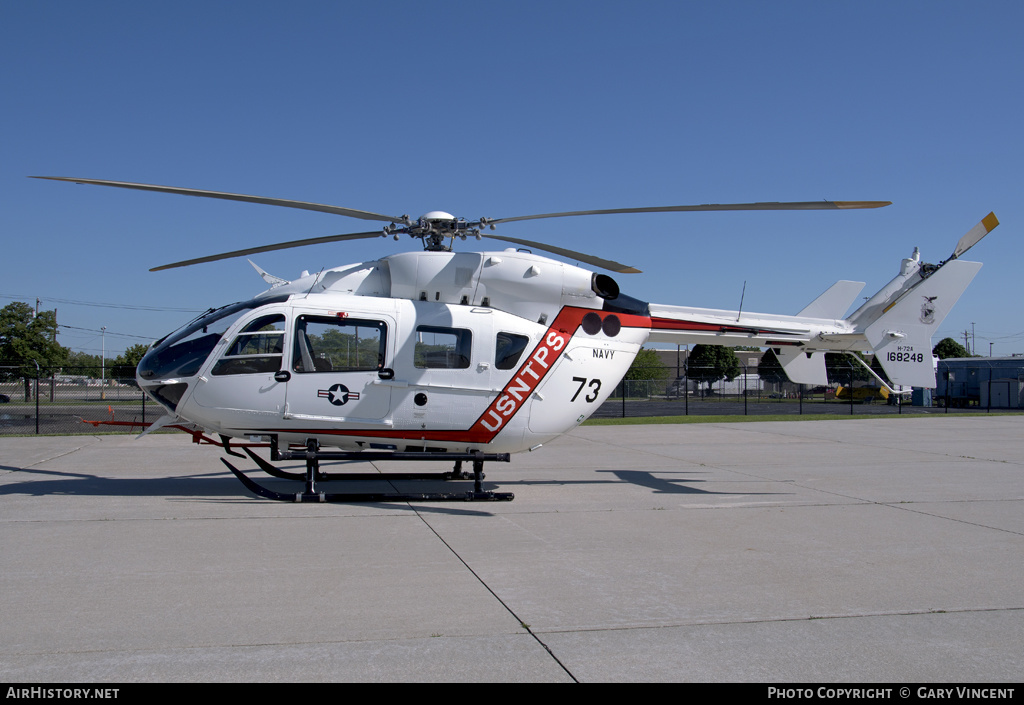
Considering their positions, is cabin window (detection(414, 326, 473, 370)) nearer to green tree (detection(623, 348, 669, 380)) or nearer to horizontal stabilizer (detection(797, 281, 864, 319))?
horizontal stabilizer (detection(797, 281, 864, 319))

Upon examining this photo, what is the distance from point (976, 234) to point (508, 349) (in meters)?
7.05

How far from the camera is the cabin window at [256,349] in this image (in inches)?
359

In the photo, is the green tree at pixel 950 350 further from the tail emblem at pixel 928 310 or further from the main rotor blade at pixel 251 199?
the main rotor blade at pixel 251 199

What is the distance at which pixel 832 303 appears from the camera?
12000 millimetres

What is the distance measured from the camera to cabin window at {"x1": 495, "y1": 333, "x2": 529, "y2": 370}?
969 centimetres

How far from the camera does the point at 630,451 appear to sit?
16.0 meters

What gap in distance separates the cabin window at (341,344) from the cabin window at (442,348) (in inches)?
19.3

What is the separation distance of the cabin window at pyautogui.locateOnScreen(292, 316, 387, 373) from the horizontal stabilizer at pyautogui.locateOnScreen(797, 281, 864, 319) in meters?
7.02

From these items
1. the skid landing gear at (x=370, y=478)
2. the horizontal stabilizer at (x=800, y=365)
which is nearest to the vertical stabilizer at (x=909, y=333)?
the horizontal stabilizer at (x=800, y=365)

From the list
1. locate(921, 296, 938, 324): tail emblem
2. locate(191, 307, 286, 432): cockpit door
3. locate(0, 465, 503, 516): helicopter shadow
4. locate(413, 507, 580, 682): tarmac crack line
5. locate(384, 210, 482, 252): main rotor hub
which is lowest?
locate(0, 465, 503, 516): helicopter shadow

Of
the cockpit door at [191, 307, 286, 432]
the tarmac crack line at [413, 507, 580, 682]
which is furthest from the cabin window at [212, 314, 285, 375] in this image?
the tarmac crack line at [413, 507, 580, 682]

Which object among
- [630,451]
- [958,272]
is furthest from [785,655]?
[630,451]

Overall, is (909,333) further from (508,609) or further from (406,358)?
(508,609)

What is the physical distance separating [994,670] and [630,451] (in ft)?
39.6
